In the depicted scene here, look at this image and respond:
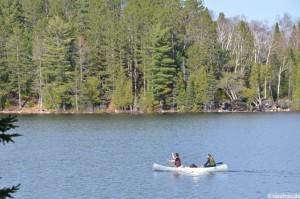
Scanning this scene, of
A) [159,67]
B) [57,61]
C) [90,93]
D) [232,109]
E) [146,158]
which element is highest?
[57,61]

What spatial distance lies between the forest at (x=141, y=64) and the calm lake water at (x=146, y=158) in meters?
21.2

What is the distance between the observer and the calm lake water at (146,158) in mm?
31516

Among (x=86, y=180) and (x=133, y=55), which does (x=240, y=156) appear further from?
(x=133, y=55)

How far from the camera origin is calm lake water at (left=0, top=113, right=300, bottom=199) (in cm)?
3152

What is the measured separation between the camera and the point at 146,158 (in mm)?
43625

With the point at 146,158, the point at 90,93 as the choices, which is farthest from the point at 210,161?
the point at 90,93

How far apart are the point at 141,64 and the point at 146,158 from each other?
5680 centimetres

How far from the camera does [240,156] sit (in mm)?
44219

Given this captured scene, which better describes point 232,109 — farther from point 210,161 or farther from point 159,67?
point 210,161

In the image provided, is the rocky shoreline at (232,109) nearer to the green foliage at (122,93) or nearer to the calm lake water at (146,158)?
the green foliage at (122,93)

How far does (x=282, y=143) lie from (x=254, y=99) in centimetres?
4828

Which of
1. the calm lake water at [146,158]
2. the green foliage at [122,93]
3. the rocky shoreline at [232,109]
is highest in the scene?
the green foliage at [122,93]

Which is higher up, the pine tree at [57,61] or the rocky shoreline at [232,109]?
the pine tree at [57,61]

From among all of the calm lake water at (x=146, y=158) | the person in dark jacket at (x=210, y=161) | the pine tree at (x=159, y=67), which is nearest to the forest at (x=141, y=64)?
the pine tree at (x=159, y=67)
